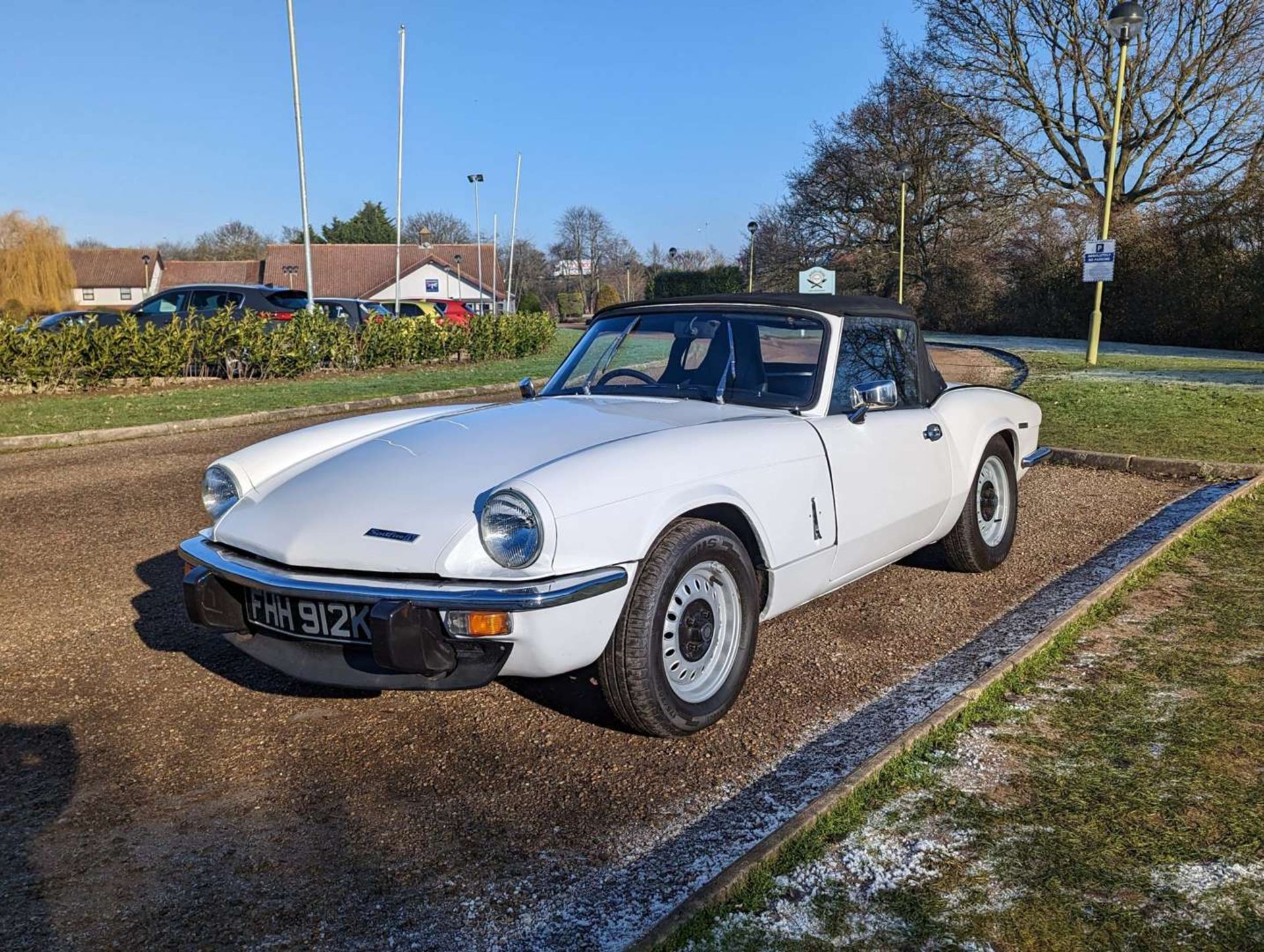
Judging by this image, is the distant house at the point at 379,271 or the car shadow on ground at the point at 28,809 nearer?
the car shadow on ground at the point at 28,809

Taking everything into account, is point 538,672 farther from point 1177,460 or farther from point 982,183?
point 982,183

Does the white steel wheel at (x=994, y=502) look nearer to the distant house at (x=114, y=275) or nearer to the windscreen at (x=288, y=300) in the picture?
the windscreen at (x=288, y=300)

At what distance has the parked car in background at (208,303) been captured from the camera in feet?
62.0

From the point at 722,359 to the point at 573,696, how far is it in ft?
5.18

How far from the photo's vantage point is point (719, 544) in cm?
331

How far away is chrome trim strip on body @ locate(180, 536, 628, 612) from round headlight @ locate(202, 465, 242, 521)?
0.62 metres

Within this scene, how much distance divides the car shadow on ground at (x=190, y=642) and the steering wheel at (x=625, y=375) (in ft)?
5.81

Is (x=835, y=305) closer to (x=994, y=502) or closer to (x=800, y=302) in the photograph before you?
(x=800, y=302)

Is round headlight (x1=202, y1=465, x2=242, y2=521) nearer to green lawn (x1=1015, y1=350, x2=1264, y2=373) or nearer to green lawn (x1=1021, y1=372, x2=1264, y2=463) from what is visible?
green lawn (x1=1021, y1=372, x2=1264, y2=463)

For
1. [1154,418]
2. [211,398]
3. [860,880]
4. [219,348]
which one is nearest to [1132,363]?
[1154,418]

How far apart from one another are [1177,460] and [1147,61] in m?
26.5

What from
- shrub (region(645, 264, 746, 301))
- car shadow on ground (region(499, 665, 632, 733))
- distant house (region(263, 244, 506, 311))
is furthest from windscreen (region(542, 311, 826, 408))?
distant house (region(263, 244, 506, 311))

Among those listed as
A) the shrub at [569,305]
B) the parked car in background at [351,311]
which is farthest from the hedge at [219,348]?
the shrub at [569,305]

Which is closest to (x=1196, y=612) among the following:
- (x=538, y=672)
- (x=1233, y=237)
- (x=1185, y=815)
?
(x=1185, y=815)
